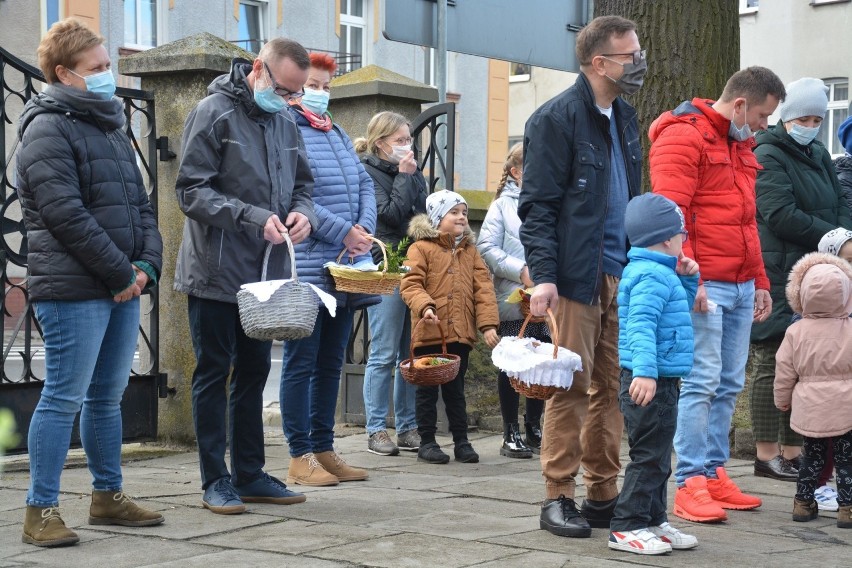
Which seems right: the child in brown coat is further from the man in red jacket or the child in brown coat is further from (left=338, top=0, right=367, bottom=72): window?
(left=338, top=0, right=367, bottom=72): window

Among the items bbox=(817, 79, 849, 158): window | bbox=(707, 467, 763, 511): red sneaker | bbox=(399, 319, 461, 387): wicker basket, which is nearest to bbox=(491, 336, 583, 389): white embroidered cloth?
bbox=(707, 467, 763, 511): red sneaker

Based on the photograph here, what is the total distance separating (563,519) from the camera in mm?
5684

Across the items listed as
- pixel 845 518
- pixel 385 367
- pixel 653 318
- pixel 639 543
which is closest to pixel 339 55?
pixel 385 367

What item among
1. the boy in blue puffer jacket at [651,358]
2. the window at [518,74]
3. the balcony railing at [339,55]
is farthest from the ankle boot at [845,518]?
the window at [518,74]

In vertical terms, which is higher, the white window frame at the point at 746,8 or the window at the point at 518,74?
the white window frame at the point at 746,8

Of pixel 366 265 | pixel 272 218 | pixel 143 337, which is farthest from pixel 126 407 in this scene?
pixel 272 218

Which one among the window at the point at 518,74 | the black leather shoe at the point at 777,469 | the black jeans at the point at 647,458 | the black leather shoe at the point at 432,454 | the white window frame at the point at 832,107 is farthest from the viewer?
the window at the point at 518,74

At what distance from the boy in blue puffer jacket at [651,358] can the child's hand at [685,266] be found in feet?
0.31

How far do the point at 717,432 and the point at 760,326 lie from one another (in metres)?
1.33

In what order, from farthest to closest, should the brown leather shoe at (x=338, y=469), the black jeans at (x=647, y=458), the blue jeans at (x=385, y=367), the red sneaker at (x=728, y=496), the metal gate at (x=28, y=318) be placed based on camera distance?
the blue jeans at (x=385, y=367) → the metal gate at (x=28, y=318) → the brown leather shoe at (x=338, y=469) → the red sneaker at (x=728, y=496) → the black jeans at (x=647, y=458)

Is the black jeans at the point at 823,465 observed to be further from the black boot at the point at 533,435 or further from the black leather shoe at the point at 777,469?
the black boot at the point at 533,435

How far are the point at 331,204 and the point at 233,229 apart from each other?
1.24m

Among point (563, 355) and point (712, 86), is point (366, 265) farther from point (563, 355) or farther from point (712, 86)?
point (712, 86)

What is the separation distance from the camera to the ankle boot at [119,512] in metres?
5.79
